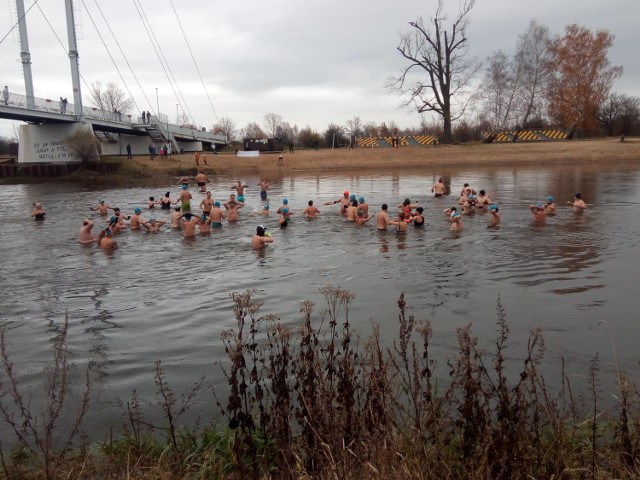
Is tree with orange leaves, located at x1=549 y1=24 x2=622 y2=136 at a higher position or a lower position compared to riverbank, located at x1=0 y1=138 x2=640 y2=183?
higher

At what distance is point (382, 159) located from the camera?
50.8m

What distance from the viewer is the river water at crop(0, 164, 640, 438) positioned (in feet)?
24.3

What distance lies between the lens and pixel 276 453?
446 centimetres

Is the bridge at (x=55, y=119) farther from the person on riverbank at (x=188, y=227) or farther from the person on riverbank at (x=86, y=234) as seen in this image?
the person on riverbank at (x=188, y=227)

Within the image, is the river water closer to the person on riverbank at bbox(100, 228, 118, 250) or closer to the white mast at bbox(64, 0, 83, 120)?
the person on riverbank at bbox(100, 228, 118, 250)

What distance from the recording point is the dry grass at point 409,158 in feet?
153

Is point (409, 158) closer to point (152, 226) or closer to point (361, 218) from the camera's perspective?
point (361, 218)

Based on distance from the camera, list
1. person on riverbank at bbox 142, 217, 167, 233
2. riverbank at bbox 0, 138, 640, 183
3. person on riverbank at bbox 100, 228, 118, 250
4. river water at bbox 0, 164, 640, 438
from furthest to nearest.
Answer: riverbank at bbox 0, 138, 640, 183, person on riverbank at bbox 142, 217, 167, 233, person on riverbank at bbox 100, 228, 118, 250, river water at bbox 0, 164, 640, 438

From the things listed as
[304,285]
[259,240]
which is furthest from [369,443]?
[259,240]

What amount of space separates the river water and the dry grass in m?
27.0

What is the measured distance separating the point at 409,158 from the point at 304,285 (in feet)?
138

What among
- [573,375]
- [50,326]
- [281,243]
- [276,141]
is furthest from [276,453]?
[276,141]

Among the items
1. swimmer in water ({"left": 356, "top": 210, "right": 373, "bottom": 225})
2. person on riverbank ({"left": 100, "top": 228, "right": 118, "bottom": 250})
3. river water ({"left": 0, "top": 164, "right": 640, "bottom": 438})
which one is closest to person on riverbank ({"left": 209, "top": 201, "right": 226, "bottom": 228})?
river water ({"left": 0, "top": 164, "right": 640, "bottom": 438})

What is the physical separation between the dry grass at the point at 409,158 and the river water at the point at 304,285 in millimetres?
27007
